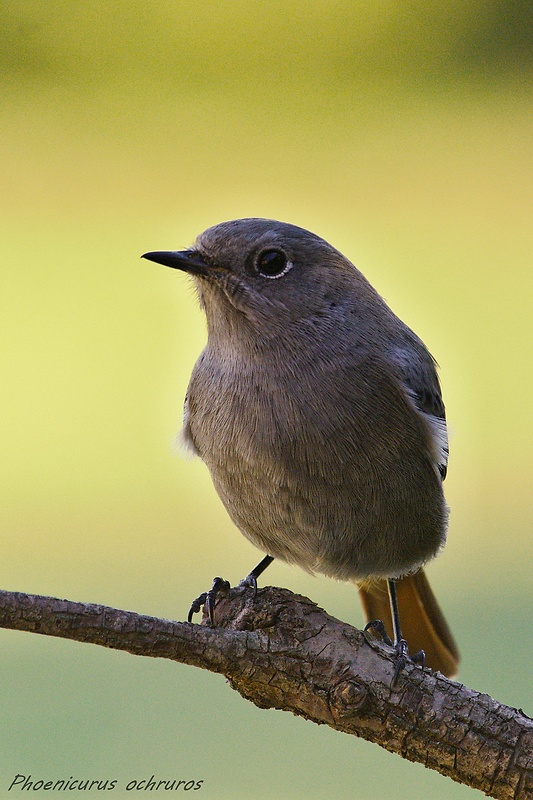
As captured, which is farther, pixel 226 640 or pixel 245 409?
pixel 245 409

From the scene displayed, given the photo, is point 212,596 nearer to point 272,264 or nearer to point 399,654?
point 399,654

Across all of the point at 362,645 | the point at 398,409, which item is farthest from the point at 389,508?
the point at 362,645

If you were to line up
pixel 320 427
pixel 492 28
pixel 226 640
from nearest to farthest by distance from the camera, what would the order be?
pixel 226 640 < pixel 320 427 < pixel 492 28

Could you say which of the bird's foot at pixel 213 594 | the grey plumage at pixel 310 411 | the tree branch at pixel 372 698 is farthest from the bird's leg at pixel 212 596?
the grey plumage at pixel 310 411

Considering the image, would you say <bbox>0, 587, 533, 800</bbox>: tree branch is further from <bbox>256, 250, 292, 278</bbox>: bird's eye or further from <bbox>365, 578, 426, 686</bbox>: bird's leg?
<bbox>256, 250, 292, 278</bbox>: bird's eye

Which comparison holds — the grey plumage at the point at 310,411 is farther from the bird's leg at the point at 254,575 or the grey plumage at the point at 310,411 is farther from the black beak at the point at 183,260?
the bird's leg at the point at 254,575

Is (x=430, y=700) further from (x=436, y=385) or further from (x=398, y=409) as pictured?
(x=436, y=385)
